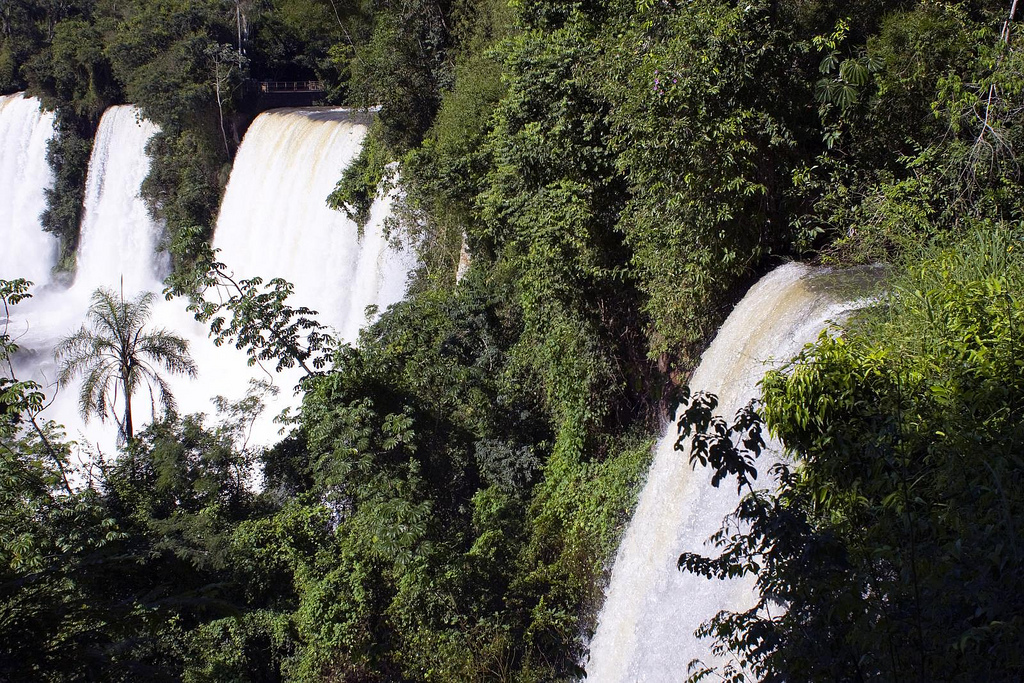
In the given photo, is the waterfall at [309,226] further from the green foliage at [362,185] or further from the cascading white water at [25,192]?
the cascading white water at [25,192]

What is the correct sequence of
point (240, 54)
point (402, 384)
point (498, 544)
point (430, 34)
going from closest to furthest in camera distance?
point (498, 544)
point (402, 384)
point (430, 34)
point (240, 54)

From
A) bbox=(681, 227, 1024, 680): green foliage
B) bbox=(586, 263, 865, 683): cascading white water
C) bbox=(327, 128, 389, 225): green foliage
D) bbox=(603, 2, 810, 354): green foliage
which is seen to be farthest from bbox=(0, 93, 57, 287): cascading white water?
bbox=(681, 227, 1024, 680): green foliage

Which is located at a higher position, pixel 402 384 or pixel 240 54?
pixel 240 54

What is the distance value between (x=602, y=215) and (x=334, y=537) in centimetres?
534

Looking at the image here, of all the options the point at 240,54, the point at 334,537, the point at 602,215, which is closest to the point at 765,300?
the point at 602,215

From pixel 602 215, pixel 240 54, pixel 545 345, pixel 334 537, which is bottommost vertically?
pixel 334 537

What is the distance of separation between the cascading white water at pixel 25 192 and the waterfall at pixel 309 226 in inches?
577

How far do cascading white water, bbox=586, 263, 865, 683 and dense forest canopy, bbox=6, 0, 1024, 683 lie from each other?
40 centimetres

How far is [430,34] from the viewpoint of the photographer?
15.6 meters

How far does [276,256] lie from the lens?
1838cm

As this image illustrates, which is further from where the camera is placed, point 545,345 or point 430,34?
point 430,34

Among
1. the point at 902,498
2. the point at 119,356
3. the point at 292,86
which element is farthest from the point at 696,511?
the point at 292,86

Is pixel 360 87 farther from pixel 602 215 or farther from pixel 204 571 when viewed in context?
pixel 204 571

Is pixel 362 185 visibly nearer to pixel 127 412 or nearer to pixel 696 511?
A: pixel 127 412
